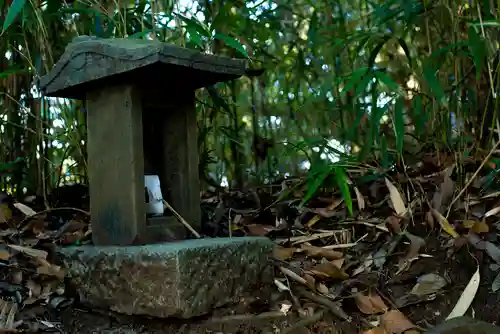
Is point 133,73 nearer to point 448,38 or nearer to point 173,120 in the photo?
point 173,120

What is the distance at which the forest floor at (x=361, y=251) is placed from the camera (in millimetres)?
1606

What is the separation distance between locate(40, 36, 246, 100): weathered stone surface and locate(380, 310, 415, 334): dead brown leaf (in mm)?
739

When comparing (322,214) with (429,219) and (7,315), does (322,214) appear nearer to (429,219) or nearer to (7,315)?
(429,219)

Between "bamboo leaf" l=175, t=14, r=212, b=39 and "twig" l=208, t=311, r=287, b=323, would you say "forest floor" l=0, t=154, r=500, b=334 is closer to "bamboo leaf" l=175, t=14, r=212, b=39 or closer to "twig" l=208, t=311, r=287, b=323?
"twig" l=208, t=311, r=287, b=323

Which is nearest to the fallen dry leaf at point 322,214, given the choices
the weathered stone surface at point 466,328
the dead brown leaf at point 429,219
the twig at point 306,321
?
the dead brown leaf at point 429,219

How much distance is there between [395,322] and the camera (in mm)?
1559

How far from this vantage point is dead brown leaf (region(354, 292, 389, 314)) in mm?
1608

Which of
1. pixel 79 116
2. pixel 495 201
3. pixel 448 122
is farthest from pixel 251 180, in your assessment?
pixel 495 201

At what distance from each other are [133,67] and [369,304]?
0.87 m

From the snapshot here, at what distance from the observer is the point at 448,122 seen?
2.04m

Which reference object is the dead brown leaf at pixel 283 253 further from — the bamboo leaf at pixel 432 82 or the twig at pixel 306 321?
the bamboo leaf at pixel 432 82

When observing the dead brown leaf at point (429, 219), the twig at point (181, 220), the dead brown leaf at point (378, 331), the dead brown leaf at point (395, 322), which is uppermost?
the twig at point (181, 220)

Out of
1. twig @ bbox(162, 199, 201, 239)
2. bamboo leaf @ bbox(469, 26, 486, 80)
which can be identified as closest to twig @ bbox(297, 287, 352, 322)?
twig @ bbox(162, 199, 201, 239)

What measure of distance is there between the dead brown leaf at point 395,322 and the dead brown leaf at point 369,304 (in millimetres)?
28
